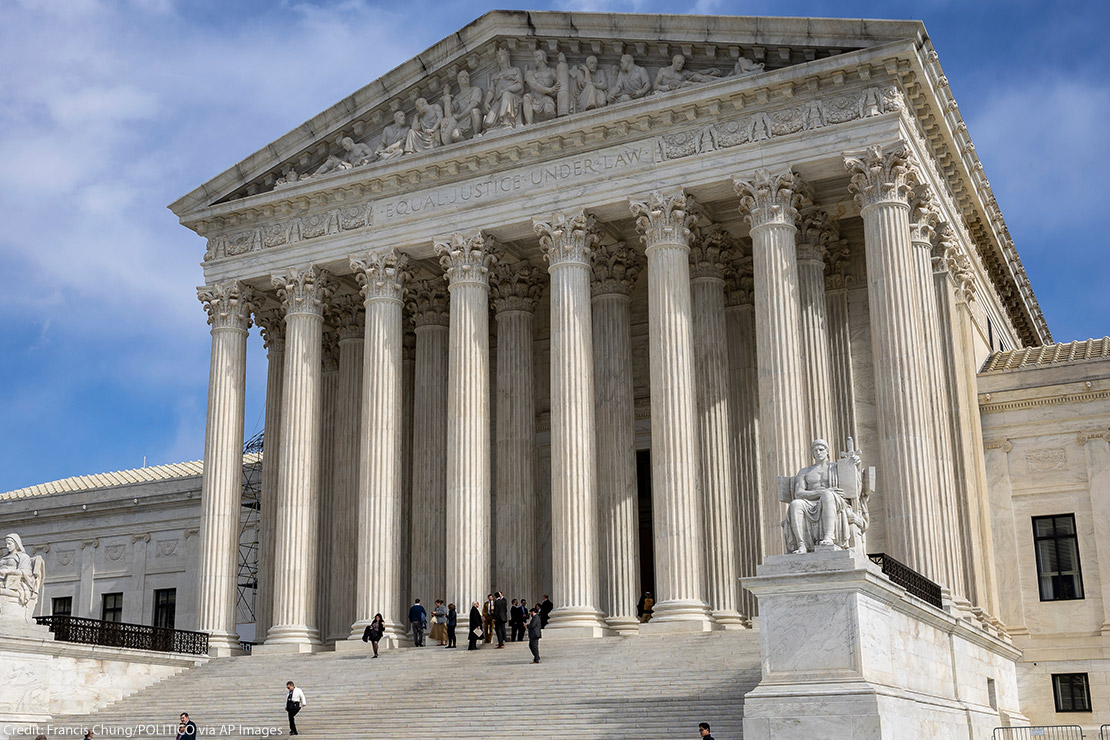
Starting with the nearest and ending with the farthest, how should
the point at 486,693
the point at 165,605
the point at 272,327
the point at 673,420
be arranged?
the point at 486,693 < the point at 673,420 < the point at 272,327 < the point at 165,605

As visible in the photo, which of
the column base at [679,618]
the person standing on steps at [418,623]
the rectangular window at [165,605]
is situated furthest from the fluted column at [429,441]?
the rectangular window at [165,605]

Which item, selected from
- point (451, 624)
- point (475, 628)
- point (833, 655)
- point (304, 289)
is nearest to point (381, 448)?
point (304, 289)

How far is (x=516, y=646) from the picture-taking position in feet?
107

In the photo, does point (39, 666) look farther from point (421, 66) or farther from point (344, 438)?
point (421, 66)

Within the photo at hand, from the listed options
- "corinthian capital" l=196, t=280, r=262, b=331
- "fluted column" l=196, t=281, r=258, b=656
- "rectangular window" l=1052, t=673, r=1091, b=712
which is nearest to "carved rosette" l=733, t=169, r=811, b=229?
"rectangular window" l=1052, t=673, r=1091, b=712

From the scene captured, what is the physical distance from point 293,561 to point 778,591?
20287 mm

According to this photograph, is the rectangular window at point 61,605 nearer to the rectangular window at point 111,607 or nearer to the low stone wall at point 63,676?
the rectangular window at point 111,607

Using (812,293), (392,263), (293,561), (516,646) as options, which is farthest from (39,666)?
(812,293)

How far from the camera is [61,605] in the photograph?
56.1 m

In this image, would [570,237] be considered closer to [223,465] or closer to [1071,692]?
[223,465]

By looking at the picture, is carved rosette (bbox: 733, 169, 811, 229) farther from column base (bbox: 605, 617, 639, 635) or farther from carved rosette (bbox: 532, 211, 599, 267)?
column base (bbox: 605, 617, 639, 635)

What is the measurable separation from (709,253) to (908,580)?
14862 mm

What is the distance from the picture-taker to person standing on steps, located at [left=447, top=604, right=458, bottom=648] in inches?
1336

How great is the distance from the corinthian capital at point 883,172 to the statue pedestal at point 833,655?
12894mm
